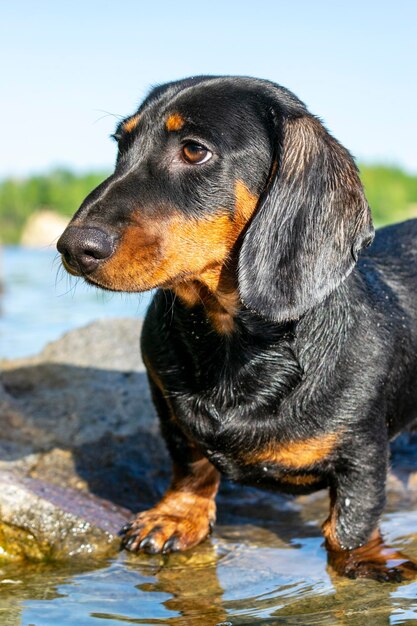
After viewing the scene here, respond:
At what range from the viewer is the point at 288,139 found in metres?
3.97

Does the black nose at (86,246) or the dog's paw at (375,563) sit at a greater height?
the black nose at (86,246)

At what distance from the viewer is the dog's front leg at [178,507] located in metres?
4.63

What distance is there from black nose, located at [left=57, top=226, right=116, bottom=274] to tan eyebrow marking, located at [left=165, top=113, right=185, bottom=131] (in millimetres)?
622

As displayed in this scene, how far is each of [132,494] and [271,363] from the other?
63.5 inches

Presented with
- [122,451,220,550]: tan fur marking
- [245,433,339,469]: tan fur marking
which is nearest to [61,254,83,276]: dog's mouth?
[245,433,339,469]: tan fur marking

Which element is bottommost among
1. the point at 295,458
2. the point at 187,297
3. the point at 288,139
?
the point at 295,458

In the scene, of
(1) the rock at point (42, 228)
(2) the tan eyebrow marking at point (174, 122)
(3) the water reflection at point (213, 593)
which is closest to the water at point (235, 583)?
(3) the water reflection at point (213, 593)

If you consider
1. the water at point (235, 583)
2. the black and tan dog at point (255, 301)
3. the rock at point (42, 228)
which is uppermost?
the black and tan dog at point (255, 301)

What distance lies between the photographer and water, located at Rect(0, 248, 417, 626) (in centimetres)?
378

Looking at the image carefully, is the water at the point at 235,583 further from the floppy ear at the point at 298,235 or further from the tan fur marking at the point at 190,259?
the floppy ear at the point at 298,235

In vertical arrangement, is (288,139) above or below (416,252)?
above

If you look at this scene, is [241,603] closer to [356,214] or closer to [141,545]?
[141,545]

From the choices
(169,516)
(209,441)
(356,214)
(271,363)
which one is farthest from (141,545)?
(356,214)

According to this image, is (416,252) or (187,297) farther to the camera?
(416,252)
